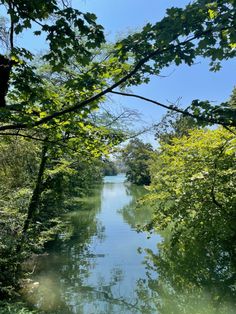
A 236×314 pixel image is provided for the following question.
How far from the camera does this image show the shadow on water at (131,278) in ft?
22.8

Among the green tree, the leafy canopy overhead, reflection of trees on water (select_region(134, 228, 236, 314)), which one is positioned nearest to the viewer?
the leafy canopy overhead

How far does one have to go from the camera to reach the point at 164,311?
6.71 meters

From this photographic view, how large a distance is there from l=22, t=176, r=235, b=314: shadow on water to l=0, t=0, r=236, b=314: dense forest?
62mm

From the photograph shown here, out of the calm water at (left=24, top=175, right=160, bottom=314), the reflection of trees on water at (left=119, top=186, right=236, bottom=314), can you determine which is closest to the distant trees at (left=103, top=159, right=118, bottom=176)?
the reflection of trees on water at (left=119, top=186, right=236, bottom=314)

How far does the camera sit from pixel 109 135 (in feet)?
15.0

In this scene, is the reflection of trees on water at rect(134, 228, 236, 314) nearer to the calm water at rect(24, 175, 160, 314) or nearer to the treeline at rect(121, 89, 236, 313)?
the treeline at rect(121, 89, 236, 313)

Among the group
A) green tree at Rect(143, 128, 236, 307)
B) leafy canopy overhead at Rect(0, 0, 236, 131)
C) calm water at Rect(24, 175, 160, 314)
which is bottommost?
calm water at Rect(24, 175, 160, 314)

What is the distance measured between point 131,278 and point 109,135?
5.43m

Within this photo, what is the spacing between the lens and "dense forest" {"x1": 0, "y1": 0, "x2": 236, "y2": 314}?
107 inches

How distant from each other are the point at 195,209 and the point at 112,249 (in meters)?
4.91

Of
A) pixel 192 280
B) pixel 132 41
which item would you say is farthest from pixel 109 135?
pixel 192 280

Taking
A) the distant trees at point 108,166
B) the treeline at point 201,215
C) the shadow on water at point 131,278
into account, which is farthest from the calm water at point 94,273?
the distant trees at point 108,166

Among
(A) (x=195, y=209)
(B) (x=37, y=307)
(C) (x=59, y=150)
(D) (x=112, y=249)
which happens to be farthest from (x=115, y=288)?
(C) (x=59, y=150)

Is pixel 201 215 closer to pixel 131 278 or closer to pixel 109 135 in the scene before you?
pixel 131 278
